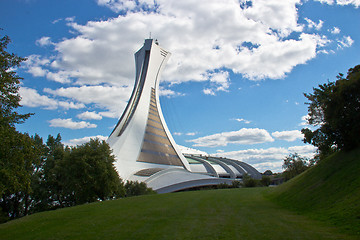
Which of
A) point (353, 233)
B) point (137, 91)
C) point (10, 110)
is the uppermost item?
point (137, 91)

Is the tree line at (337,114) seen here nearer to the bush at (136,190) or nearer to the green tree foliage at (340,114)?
the green tree foliage at (340,114)

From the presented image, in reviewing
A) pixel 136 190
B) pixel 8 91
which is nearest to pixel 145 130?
pixel 136 190

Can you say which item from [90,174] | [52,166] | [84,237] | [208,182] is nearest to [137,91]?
[208,182]

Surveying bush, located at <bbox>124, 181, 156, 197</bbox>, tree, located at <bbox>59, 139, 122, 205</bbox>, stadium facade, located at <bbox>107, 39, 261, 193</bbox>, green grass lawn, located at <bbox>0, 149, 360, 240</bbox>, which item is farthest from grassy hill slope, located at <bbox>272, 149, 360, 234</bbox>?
stadium facade, located at <bbox>107, 39, 261, 193</bbox>

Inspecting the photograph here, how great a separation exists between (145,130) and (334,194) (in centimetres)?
3899

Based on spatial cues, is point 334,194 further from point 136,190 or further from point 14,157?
point 136,190

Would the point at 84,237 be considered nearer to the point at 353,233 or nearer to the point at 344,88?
the point at 353,233

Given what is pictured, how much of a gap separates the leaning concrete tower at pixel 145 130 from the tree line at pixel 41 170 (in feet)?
36.8

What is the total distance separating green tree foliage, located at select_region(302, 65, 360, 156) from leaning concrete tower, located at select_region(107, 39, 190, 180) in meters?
28.4

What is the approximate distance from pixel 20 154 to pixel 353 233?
12082 millimetres

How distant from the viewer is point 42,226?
998cm

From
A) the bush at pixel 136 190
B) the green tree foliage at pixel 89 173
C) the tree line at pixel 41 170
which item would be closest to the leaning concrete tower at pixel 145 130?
the bush at pixel 136 190

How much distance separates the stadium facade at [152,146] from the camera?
130ft

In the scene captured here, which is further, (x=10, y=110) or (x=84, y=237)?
(x=10, y=110)
